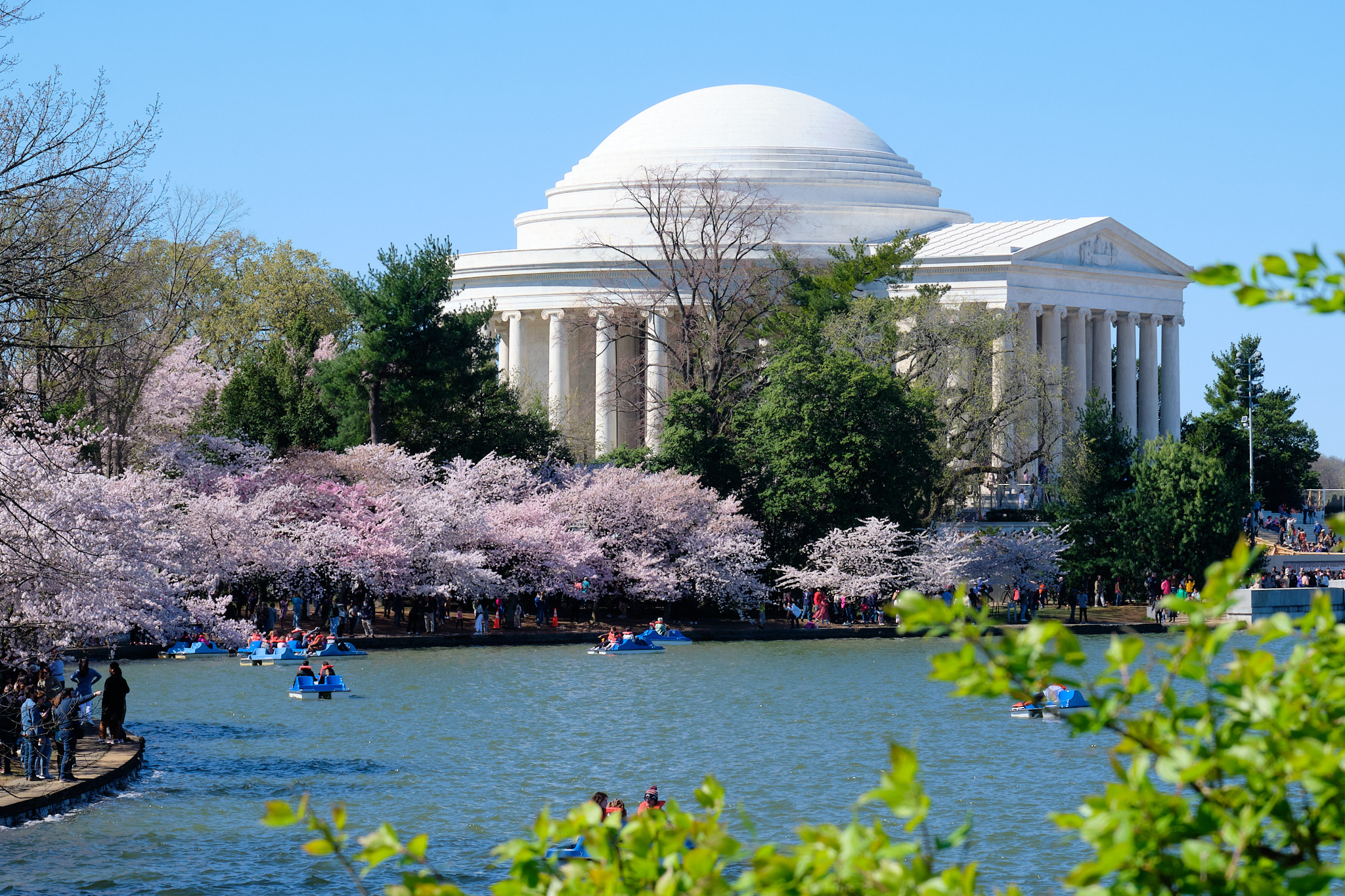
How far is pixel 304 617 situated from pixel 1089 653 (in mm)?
27758

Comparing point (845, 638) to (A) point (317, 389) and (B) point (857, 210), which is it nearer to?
(A) point (317, 389)

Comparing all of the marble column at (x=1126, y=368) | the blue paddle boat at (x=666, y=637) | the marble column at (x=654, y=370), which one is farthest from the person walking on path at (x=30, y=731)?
the marble column at (x=1126, y=368)

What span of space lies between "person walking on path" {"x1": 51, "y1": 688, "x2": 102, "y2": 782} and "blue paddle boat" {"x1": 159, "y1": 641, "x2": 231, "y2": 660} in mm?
26202

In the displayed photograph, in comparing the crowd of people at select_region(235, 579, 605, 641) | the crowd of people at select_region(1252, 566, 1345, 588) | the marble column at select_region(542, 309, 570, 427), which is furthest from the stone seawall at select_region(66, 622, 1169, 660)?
the marble column at select_region(542, 309, 570, 427)

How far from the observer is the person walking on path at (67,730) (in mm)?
29516

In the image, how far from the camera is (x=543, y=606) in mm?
68875

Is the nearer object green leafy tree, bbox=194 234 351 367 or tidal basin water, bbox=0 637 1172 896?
tidal basin water, bbox=0 637 1172 896

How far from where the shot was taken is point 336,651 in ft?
188

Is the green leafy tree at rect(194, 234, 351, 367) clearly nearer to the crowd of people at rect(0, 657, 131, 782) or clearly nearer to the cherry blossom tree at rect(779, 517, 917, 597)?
the cherry blossom tree at rect(779, 517, 917, 597)

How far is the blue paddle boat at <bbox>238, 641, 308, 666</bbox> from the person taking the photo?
54375mm

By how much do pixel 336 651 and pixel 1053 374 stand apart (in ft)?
122

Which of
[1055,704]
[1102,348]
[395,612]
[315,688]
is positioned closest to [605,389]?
[1102,348]

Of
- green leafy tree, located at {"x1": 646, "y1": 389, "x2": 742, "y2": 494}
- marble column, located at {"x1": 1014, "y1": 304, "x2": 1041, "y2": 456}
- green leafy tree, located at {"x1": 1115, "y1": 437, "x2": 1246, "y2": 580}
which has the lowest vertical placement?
green leafy tree, located at {"x1": 1115, "y1": 437, "x2": 1246, "y2": 580}

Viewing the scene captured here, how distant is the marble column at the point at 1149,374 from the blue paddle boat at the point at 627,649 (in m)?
54.5
